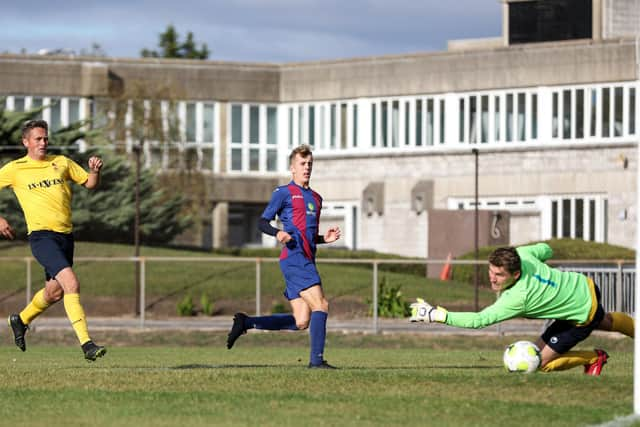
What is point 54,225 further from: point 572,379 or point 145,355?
point 145,355

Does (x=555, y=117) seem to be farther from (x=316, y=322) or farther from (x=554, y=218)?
(x=316, y=322)

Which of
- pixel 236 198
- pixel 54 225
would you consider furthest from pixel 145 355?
pixel 236 198

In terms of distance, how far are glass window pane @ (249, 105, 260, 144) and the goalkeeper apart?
1931 inches

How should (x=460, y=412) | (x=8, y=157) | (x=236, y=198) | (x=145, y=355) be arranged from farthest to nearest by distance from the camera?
(x=236, y=198)
(x=8, y=157)
(x=145, y=355)
(x=460, y=412)

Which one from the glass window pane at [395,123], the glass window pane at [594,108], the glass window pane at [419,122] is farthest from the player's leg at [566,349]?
the glass window pane at [395,123]

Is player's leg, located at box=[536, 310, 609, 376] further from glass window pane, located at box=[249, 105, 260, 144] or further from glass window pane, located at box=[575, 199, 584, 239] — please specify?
glass window pane, located at box=[249, 105, 260, 144]

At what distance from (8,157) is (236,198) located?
17.7m

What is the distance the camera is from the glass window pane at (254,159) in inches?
2473

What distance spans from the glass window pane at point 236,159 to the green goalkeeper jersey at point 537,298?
163ft

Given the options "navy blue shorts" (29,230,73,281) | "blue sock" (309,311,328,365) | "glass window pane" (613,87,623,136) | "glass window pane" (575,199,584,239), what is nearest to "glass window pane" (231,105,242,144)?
"glass window pane" (575,199,584,239)

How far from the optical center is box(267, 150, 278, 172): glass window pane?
62844mm

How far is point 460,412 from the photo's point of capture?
36.8ft

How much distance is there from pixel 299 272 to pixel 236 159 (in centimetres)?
4802

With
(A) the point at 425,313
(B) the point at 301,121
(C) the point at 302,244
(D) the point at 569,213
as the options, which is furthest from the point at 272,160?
(A) the point at 425,313
